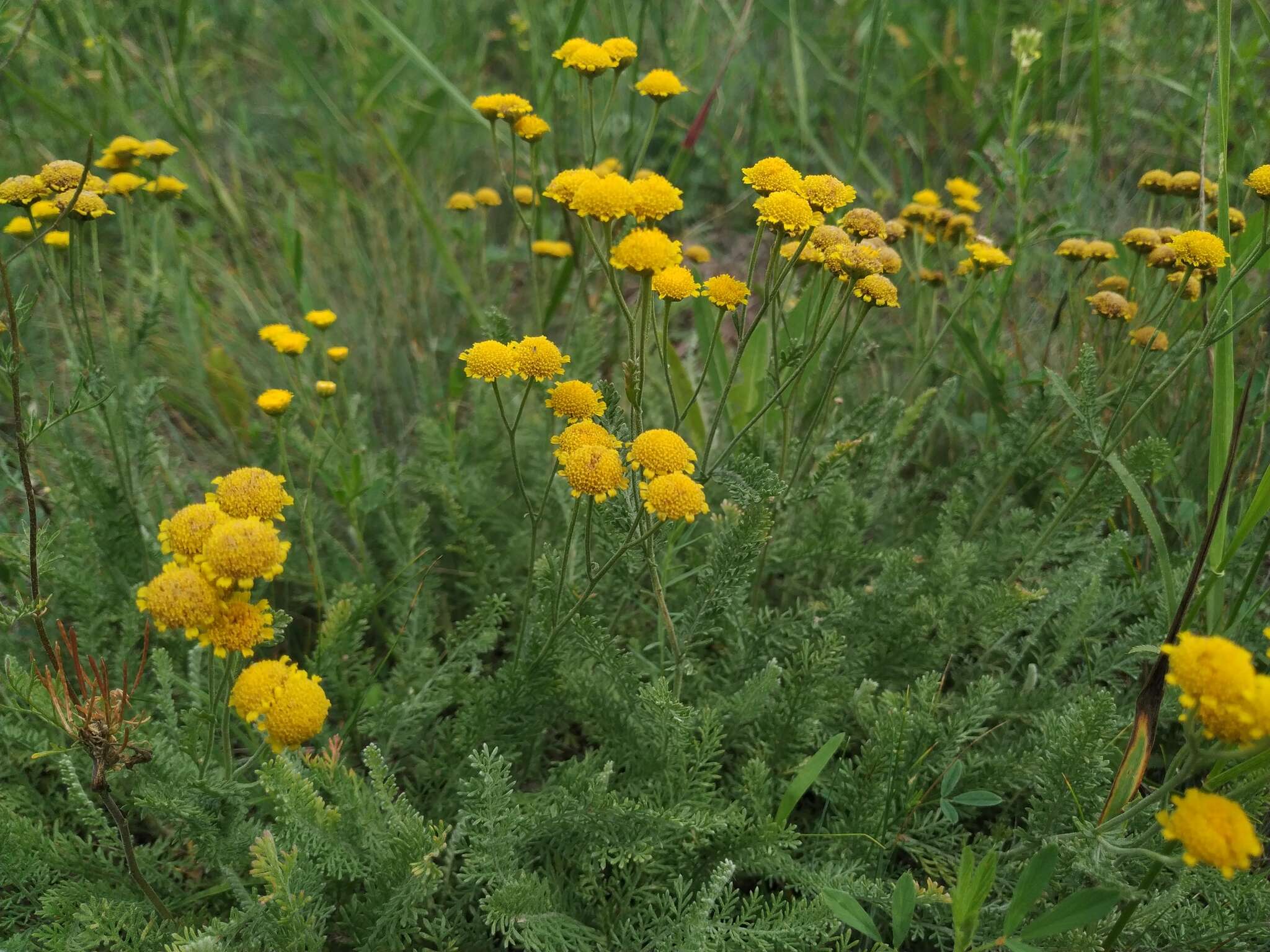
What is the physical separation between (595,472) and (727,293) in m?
0.40

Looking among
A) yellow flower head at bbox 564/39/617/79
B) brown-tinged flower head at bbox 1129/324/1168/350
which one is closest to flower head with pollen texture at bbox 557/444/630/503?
yellow flower head at bbox 564/39/617/79

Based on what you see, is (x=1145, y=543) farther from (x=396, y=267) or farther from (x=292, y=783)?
(x=396, y=267)

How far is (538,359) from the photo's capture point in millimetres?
1491

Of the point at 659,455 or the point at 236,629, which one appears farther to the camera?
the point at 659,455

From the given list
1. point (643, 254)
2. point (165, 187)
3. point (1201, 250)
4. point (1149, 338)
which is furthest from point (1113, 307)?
point (165, 187)

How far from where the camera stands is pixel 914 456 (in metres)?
2.57

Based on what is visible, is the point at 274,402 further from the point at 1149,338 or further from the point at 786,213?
the point at 1149,338

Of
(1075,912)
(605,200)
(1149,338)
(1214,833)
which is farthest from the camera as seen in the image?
(1149,338)

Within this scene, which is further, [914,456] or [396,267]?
[396,267]

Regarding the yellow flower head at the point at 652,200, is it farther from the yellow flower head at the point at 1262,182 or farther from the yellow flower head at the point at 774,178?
the yellow flower head at the point at 1262,182

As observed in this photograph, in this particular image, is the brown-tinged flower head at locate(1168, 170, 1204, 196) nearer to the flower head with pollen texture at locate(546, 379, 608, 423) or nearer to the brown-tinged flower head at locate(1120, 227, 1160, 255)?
the brown-tinged flower head at locate(1120, 227, 1160, 255)

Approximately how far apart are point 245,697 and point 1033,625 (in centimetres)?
163

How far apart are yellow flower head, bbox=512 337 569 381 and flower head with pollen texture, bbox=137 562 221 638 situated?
587mm

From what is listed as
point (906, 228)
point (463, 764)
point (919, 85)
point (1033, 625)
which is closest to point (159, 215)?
point (463, 764)
